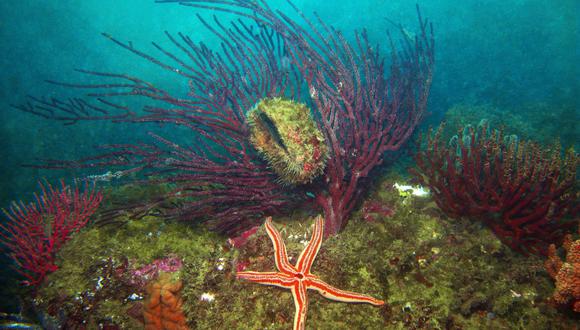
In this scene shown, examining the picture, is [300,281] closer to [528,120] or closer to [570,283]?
[570,283]

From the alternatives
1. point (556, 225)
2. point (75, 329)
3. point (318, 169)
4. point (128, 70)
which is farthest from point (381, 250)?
point (128, 70)

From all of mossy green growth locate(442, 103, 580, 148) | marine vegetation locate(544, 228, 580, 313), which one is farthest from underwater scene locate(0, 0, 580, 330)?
mossy green growth locate(442, 103, 580, 148)

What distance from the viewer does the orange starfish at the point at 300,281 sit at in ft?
7.55

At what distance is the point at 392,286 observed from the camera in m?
2.65

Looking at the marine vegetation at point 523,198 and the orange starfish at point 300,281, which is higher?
the marine vegetation at point 523,198

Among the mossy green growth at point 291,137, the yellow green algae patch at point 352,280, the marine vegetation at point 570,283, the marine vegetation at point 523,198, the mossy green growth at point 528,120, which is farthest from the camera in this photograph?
the mossy green growth at point 528,120

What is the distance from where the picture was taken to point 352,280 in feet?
8.81

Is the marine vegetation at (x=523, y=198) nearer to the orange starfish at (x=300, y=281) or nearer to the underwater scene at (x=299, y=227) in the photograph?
the underwater scene at (x=299, y=227)

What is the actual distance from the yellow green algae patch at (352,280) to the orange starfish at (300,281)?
0.78ft

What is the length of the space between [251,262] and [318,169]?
4.28 ft

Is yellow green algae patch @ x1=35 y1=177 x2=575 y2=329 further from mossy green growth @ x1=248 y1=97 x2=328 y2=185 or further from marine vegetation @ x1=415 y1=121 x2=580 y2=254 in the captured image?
mossy green growth @ x1=248 y1=97 x2=328 y2=185

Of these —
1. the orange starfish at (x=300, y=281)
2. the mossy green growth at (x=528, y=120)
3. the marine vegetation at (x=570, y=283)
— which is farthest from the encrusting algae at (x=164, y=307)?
the mossy green growth at (x=528, y=120)

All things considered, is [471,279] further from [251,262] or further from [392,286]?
[251,262]

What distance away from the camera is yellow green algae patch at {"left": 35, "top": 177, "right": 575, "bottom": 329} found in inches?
96.8
